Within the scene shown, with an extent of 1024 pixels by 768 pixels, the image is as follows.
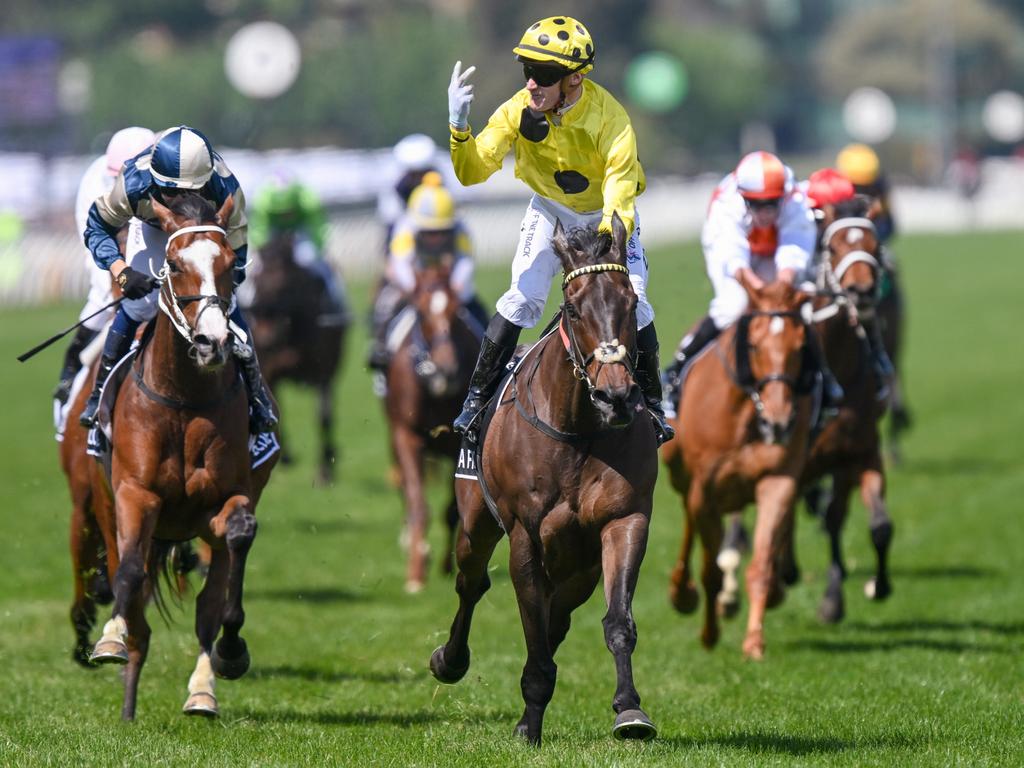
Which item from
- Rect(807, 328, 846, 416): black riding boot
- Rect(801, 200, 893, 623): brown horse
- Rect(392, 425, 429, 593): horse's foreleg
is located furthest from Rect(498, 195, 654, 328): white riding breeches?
Rect(392, 425, 429, 593): horse's foreleg

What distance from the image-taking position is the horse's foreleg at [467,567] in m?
8.02

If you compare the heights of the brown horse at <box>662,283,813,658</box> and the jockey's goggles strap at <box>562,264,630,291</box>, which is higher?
the jockey's goggles strap at <box>562,264,630,291</box>

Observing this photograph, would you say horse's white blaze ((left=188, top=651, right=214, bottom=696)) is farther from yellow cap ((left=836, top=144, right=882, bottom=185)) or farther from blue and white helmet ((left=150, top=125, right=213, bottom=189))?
yellow cap ((left=836, top=144, right=882, bottom=185))

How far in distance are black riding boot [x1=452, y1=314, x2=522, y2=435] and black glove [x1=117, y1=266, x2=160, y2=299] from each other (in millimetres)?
1406

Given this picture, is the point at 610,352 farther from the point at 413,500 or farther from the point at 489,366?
the point at 413,500

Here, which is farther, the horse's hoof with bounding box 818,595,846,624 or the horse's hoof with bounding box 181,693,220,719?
the horse's hoof with bounding box 818,595,846,624

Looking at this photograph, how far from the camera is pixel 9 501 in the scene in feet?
53.2

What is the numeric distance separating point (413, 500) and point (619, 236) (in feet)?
20.7

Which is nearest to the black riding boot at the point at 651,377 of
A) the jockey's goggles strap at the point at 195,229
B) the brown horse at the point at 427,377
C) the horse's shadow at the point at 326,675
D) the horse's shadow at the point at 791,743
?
the horse's shadow at the point at 791,743

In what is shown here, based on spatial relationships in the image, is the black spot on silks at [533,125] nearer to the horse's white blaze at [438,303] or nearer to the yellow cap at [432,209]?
the horse's white blaze at [438,303]

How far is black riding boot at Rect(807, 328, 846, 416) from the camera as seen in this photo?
33.2ft

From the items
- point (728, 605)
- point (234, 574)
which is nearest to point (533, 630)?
point (234, 574)

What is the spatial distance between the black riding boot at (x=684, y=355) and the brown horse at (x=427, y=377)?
8.05 ft

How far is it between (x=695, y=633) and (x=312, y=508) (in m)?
5.67
